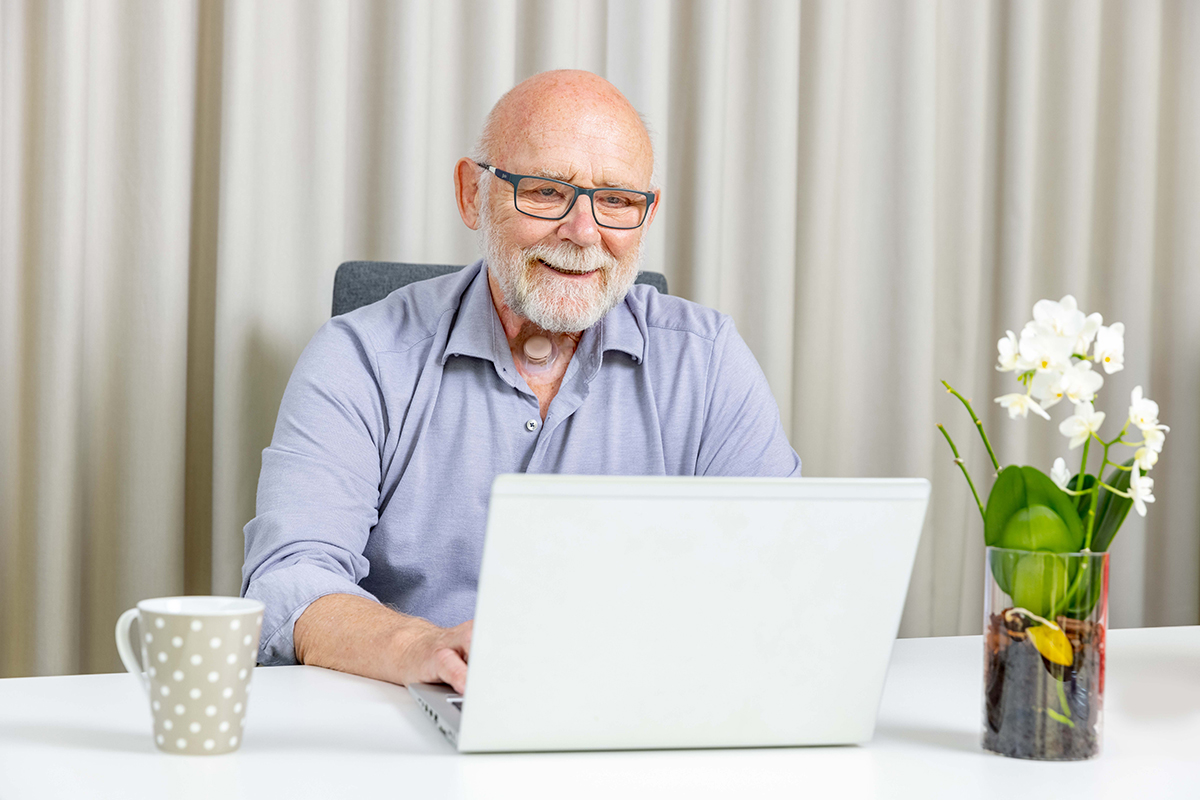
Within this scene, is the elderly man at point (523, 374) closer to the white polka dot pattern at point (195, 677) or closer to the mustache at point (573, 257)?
the mustache at point (573, 257)

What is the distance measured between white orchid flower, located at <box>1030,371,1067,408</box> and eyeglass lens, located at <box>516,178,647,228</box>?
76 cm

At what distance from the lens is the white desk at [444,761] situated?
22.6 inches

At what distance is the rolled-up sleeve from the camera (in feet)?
3.22

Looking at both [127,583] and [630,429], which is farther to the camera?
[127,583]

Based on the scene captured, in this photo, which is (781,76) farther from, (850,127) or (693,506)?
(693,506)

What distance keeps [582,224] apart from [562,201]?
43mm

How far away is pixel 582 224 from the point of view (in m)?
1.32

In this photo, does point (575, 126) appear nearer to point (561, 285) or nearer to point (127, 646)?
point (561, 285)

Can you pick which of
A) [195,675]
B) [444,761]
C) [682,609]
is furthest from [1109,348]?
[195,675]

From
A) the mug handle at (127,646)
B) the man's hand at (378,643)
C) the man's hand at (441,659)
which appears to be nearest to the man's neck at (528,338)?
the man's hand at (378,643)

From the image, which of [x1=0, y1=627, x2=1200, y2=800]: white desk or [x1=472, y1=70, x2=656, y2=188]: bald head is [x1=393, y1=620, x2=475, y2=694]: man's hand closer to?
[x1=0, y1=627, x2=1200, y2=800]: white desk

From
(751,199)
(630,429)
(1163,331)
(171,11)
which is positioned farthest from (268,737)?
(1163,331)

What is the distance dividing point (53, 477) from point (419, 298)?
2.27 ft

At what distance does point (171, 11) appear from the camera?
1658 millimetres
